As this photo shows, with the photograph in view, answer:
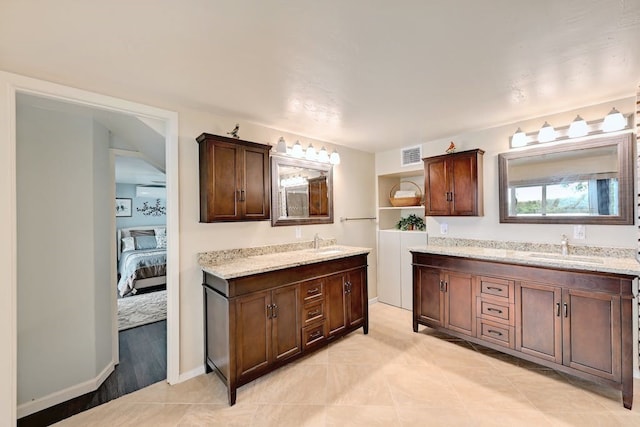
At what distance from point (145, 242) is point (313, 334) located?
551 centimetres

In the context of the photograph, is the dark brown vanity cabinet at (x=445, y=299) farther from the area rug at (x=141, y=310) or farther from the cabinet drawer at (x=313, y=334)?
the area rug at (x=141, y=310)

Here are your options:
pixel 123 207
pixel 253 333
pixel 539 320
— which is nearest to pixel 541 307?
pixel 539 320

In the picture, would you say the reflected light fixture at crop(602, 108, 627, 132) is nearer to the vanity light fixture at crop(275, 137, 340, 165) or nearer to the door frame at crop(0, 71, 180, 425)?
the vanity light fixture at crop(275, 137, 340, 165)

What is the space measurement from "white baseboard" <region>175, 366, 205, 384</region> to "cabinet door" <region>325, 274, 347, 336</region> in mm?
1264

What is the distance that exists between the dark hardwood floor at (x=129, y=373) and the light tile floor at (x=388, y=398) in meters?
0.18

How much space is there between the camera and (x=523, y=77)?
201 centimetres

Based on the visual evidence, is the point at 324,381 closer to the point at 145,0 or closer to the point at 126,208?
the point at 145,0

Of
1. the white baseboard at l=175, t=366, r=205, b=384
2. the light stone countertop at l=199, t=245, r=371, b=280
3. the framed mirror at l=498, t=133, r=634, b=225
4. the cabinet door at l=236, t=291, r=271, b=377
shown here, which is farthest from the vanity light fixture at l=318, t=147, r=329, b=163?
the white baseboard at l=175, t=366, r=205, b=384

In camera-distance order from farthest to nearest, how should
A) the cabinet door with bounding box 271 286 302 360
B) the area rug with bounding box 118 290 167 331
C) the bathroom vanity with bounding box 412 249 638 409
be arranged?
the area rug with bounding box 118 290 167 331 → the cabinet door with bounding box 271 286 302 360 → the bathroom vanity with bounding box 412 249 638 409

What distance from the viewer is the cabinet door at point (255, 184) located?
2598 mm

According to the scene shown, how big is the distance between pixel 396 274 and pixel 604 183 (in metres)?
2.46

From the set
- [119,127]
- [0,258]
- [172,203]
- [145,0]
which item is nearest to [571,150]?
[145,0]

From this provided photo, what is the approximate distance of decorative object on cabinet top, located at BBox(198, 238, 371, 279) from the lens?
2.23m

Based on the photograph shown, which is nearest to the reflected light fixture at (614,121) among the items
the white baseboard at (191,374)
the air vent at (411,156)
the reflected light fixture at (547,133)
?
the reflected light fixture at (547,133)
